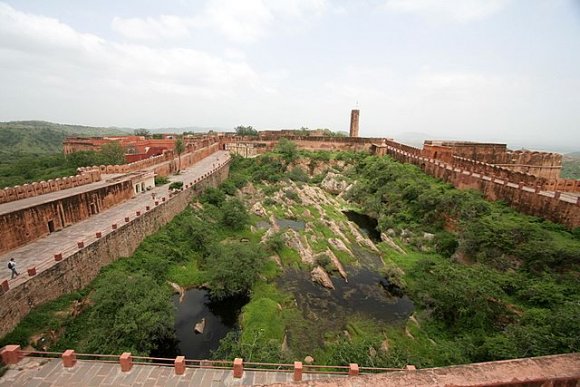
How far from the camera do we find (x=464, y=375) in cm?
406

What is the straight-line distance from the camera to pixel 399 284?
2000cm

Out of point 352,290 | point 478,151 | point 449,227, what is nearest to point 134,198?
point 352,290

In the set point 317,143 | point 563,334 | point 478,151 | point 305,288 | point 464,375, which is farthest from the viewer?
point 317,143

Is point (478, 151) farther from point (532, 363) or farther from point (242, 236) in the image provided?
point (532, 363)

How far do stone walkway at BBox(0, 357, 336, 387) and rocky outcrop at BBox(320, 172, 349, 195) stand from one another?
108 ft

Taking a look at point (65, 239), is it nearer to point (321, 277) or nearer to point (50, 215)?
point (50, 215)

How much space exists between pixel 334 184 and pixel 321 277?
23968 millimetres

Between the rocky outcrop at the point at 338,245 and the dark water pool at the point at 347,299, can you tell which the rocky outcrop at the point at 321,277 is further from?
the rocky outcrop at the point at 338,245

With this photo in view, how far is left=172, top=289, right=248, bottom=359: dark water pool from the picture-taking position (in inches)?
575

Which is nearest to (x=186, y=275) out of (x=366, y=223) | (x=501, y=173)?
(x=366, y=223)

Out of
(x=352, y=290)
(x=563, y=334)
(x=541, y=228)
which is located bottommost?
(x=352, y=290)

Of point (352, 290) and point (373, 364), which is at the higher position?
point (373, 364)

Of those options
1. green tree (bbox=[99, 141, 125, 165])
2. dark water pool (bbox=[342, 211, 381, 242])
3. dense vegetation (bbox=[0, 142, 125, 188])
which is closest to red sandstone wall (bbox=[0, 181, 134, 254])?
green tree (bbox=[99, 141, 125, 165])

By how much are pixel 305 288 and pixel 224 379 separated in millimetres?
10699
